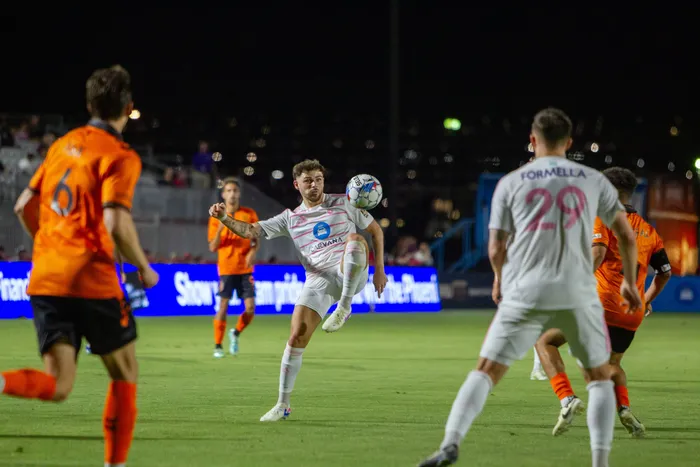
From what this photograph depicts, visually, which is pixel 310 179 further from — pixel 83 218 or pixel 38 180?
pixel 83 218

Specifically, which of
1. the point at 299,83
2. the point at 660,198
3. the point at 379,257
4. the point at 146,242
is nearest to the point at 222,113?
the point at 299,83

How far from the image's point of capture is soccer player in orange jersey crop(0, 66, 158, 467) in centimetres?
625

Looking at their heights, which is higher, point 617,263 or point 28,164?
point 617,263

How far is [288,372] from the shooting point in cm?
995

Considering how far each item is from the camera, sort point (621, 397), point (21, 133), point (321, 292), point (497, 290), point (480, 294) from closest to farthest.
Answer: point (497, 290), point (621, 397), point (321, 292), point (21, 133), point (480, 294)

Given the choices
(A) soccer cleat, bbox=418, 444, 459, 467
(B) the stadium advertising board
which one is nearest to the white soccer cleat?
(A) soccer cleat, bbox=418, 444, 459, 467

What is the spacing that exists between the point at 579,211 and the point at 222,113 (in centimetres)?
4489

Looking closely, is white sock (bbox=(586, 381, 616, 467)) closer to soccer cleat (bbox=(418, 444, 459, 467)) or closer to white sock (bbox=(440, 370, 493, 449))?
white sock (bbox=(440, 370, 493, 449))

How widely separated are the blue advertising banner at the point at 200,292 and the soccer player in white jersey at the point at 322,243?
44.5ft

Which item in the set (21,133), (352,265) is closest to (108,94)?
(352,265)

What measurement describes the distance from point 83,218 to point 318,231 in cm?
430

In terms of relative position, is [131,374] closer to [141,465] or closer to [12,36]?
[141,465]

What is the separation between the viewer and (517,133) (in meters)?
49.7

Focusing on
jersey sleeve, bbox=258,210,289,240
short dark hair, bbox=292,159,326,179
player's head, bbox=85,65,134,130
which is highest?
player's head, bbox=85,65,134,130
